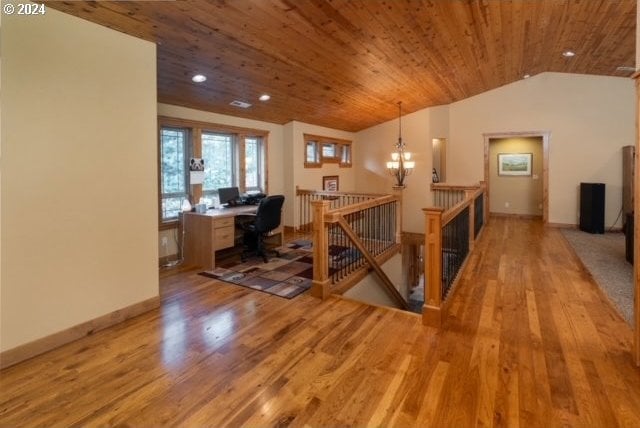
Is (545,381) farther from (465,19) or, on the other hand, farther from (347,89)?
(347,89)

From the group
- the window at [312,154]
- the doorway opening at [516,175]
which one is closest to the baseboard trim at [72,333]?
the window at [312,154]

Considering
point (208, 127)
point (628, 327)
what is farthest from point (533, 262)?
point (208, 127)

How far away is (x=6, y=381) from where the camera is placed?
223 centimetres

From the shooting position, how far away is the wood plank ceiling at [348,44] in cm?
312

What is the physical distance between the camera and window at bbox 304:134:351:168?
24.6 feet

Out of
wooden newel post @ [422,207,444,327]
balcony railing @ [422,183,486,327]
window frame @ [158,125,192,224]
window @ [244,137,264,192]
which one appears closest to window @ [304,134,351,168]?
window @ [244,137,264,192]

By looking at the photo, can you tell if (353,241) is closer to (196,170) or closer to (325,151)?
(196,170)

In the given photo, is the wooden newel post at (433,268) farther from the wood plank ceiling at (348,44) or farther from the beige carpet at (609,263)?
the wood plank ceiling at (348,44)

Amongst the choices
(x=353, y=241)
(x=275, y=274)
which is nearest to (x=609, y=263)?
(x=353, y=241)

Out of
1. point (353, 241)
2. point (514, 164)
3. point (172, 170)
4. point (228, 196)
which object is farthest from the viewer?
point (514, 164)

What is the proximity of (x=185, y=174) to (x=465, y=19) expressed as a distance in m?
4.20

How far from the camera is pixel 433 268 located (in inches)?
120

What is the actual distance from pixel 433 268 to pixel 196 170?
369 cm

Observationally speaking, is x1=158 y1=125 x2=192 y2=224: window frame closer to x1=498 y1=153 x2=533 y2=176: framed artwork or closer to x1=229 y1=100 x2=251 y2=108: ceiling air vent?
x1=229 y1=100 x2=251 y2=108: ceiling air vent
